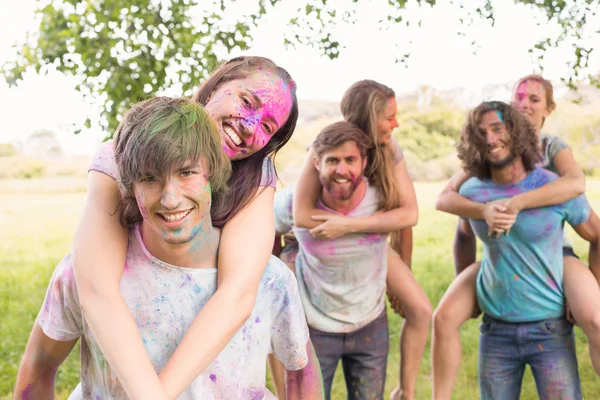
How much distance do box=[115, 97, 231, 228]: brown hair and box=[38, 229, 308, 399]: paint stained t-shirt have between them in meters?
0.19

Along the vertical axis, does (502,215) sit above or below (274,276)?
below

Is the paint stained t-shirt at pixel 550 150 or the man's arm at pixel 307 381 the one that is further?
the paint stained t-shirt at pixel 550 150

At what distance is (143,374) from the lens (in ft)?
5.48

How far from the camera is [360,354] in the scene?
12.6ft

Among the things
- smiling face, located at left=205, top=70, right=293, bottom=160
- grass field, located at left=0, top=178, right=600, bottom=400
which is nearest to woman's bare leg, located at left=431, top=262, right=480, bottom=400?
grass field, located at left=0, top=178, right=600, bottom=400

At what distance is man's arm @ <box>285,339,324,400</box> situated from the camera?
2.11m

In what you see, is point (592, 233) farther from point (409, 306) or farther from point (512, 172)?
point (409, 306)

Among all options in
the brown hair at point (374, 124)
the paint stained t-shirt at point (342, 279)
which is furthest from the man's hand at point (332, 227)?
the brown hair at point (374, 124)

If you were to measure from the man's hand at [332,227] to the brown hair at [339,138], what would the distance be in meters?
0.33

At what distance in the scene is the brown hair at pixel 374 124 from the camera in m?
3.96

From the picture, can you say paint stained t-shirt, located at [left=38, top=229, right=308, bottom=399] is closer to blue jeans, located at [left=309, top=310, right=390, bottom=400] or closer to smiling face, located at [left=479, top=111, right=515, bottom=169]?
blue jeans, located at [left=309, top=310, right=390, bottom=400]

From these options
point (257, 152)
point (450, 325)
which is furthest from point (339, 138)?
point (257, 152)

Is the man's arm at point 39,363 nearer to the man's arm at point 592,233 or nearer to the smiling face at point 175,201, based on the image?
the smiling face at point 175,201

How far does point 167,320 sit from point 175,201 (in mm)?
324
